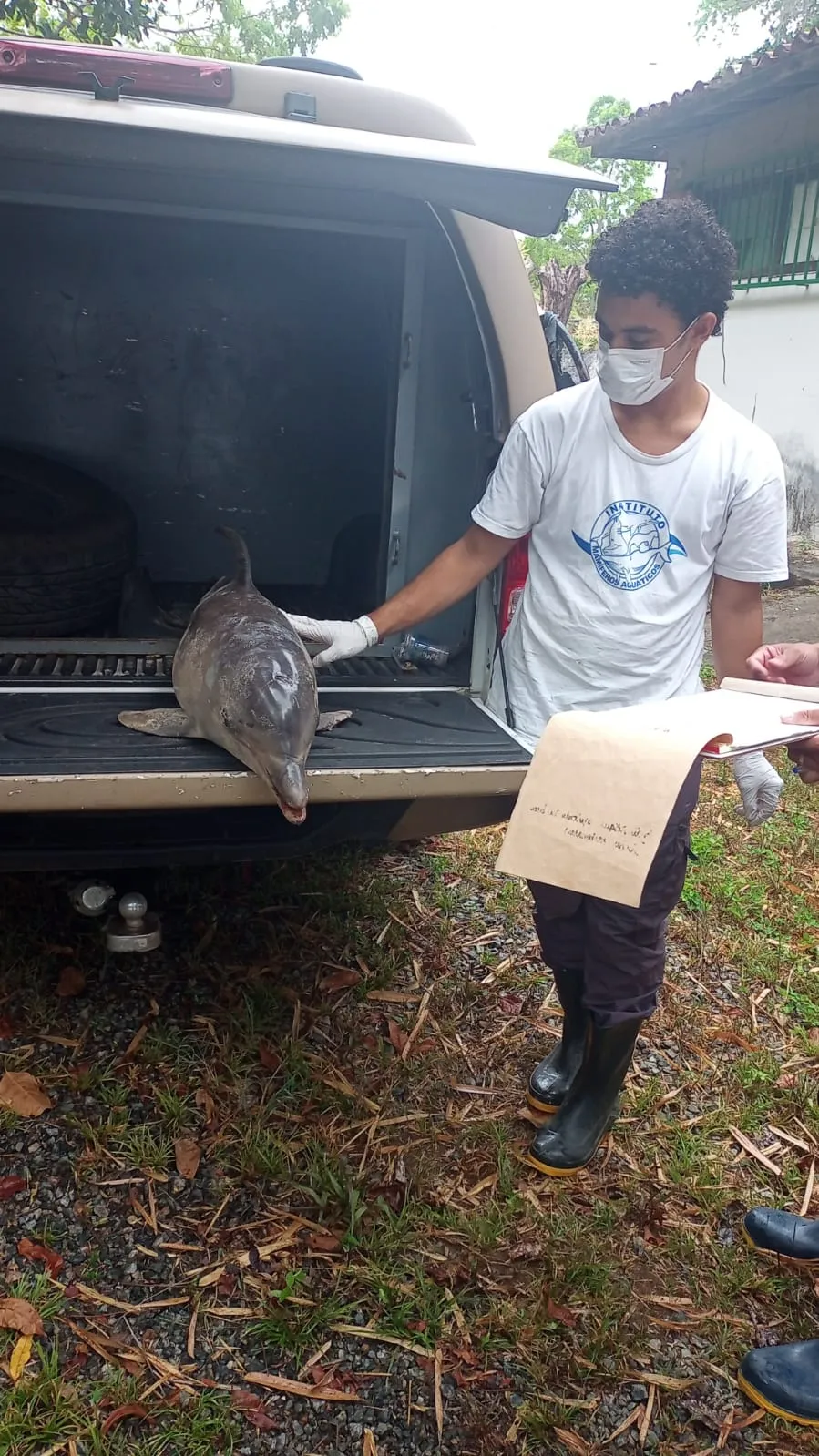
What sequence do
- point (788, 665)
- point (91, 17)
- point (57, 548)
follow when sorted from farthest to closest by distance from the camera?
point (91, 17) → point (57, 548) → point (788, 665)

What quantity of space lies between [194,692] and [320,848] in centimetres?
57

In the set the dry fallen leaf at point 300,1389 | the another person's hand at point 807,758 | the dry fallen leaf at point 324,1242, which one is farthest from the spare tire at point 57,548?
the another person's hand at point 807,758

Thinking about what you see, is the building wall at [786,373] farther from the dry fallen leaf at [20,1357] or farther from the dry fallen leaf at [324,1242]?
the dry fallen leaf at [20,1357]

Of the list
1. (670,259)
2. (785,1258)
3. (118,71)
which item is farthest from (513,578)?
(785,1258)

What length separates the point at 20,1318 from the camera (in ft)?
7.40

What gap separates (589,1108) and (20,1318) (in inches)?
59.3

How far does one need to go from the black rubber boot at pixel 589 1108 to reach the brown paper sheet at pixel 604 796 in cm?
103

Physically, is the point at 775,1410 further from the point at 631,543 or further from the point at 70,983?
the point at 70,983

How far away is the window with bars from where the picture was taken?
31.7ft

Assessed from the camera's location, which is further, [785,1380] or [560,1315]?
[560,1315]

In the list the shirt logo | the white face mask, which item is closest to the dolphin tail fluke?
the shirt logo

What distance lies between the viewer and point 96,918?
12.2 ft

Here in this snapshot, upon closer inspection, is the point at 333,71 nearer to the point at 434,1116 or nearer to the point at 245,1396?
the point at 434,1116

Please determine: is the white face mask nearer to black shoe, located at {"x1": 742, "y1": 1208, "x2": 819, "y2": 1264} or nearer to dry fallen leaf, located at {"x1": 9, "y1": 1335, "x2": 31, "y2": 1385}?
black shoe, located at {"x1": 742, "y1": 1208, "x2": 819, "y2": 1264}
